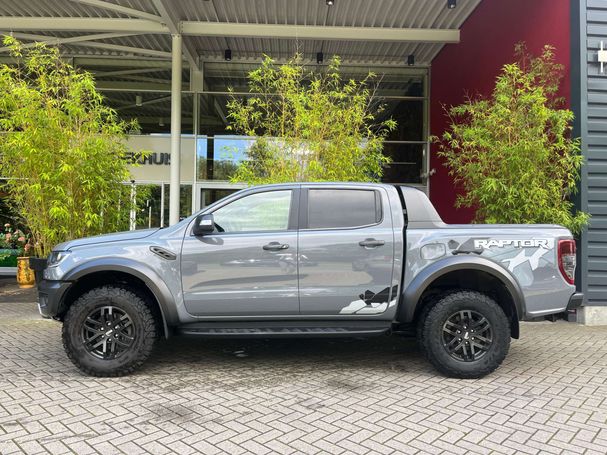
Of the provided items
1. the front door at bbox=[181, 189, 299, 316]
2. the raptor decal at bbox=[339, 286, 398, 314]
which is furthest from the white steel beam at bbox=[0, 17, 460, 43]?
the raptor decal at bbox=[339, 286, 398, 314]

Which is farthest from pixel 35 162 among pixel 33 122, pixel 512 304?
pixel 512 304

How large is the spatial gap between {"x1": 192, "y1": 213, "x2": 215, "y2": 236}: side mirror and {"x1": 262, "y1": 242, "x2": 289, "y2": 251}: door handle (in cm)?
52

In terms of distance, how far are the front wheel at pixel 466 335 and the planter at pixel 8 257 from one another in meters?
12.3

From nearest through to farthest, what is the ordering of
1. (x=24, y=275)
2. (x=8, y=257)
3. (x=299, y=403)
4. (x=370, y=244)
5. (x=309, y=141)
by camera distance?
(x=299, y=403), (x=370, y=244), (x=309, y=141), (x=24, y=275), (x=8, y=257)

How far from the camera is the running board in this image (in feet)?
14.3

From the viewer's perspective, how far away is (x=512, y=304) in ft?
14.9

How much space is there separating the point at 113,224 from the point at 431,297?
16.7ft

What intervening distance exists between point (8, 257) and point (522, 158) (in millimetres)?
12911

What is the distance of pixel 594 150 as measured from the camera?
7121 millimetres

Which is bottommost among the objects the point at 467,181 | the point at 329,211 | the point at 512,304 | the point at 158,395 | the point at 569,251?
the point at 158,395

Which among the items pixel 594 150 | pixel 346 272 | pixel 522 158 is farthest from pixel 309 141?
pixel 594 150

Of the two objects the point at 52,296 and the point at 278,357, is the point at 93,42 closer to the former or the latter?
the point at 52,296

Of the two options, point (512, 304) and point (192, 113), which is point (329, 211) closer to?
point (512, 304)

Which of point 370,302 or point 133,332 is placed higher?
point 370,302
